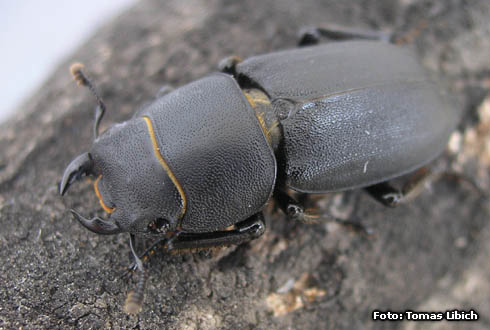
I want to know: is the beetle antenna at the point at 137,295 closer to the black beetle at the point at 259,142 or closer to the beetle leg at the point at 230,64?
the black beetle at the point at 259,142

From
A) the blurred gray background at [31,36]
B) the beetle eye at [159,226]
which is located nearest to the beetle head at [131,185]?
the beetle eye at [159,226]

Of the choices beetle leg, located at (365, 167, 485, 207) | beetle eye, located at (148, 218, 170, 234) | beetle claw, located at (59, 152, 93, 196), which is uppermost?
beetle claw, located at (59, 152, 93, 196)

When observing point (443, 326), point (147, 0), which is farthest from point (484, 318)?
point (147, 0)

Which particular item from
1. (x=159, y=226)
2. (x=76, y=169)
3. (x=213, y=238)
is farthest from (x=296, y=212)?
(x=76, y=169)

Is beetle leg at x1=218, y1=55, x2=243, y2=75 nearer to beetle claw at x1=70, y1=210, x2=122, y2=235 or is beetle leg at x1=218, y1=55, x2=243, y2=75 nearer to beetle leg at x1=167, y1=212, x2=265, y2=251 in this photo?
beetle leg at x1=167, y1=212, x2=265, y2=251

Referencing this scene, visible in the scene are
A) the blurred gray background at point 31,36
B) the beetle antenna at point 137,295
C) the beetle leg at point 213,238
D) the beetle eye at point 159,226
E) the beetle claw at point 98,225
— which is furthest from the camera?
the blurred gray background at point 31,36

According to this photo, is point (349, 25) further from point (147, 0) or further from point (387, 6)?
point (147, 0)

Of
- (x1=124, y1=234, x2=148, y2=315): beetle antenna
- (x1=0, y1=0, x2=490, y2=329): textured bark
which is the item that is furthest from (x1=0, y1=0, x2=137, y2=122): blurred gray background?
(x1=124, y1=234, x2=148, y2=315): beetle antenna
